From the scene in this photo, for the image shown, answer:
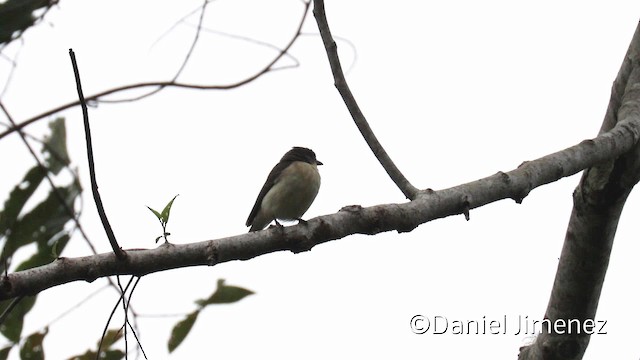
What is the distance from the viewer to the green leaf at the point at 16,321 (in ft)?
8.61

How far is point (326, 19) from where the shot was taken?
342cm

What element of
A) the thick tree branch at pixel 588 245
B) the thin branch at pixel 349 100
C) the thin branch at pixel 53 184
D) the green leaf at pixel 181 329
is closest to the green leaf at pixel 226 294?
the green leaf at pixel 181 329

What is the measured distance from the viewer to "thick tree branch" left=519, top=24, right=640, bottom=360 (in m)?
3.57

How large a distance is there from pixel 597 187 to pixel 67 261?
93.3 inches

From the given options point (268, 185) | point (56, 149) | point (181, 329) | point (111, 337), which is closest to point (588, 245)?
point (181, 329)

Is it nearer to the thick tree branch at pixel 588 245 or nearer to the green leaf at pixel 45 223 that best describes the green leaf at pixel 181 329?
the green leaf at pixel 45 223

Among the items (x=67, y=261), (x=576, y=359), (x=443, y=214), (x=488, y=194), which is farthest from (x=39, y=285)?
(x=576, y=359)

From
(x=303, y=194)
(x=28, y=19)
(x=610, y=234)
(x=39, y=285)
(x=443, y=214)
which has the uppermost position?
(x=303, y=194)

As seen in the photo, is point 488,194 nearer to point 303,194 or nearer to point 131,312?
point 131,312

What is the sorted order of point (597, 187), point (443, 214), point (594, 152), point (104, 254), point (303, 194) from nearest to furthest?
point (104, 254) < point (443, 214) < point (594, 152) < point (597, 187) < point (303, 194)

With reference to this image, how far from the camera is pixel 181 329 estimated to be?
2.77 metres

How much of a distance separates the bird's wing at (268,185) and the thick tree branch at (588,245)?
8.83 feet

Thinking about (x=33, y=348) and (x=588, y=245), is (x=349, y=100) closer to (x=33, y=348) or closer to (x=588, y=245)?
(x=588, y=245)

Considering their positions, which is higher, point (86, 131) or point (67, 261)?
point (86, 131)
